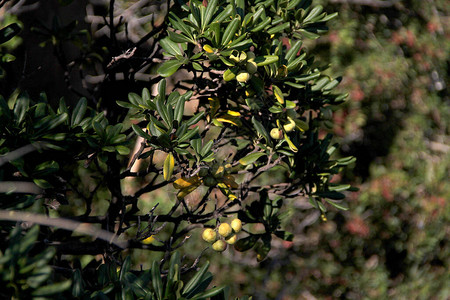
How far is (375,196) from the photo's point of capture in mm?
4258

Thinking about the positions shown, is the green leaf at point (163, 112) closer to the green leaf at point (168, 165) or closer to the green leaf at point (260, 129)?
the green leaf at point (168, 165)

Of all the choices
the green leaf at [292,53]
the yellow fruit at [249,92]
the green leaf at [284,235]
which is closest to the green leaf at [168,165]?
the yellow fruit at [249,92]

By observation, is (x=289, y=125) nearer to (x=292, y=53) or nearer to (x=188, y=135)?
(x=292, y=53)

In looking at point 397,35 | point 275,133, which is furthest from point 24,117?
point 397,35

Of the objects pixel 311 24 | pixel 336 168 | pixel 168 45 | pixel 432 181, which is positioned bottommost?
pixel 432 181

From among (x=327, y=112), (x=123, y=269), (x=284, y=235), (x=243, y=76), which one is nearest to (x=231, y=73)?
(x=243, y=76)

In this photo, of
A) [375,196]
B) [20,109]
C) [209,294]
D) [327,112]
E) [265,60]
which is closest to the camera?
[209,294]

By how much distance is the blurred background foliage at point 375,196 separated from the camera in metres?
4.20

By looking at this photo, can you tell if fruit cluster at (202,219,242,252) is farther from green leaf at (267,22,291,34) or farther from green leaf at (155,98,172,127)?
green leaf at (267,22,291,34)

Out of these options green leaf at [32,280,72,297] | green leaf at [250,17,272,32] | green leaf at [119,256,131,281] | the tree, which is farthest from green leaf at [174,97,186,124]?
green leaf at [32,280,72,297]

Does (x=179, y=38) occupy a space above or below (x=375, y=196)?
above

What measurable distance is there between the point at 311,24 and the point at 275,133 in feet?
1.72

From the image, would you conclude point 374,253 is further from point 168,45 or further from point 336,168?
point 168,45

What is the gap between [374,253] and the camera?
4.36 m
